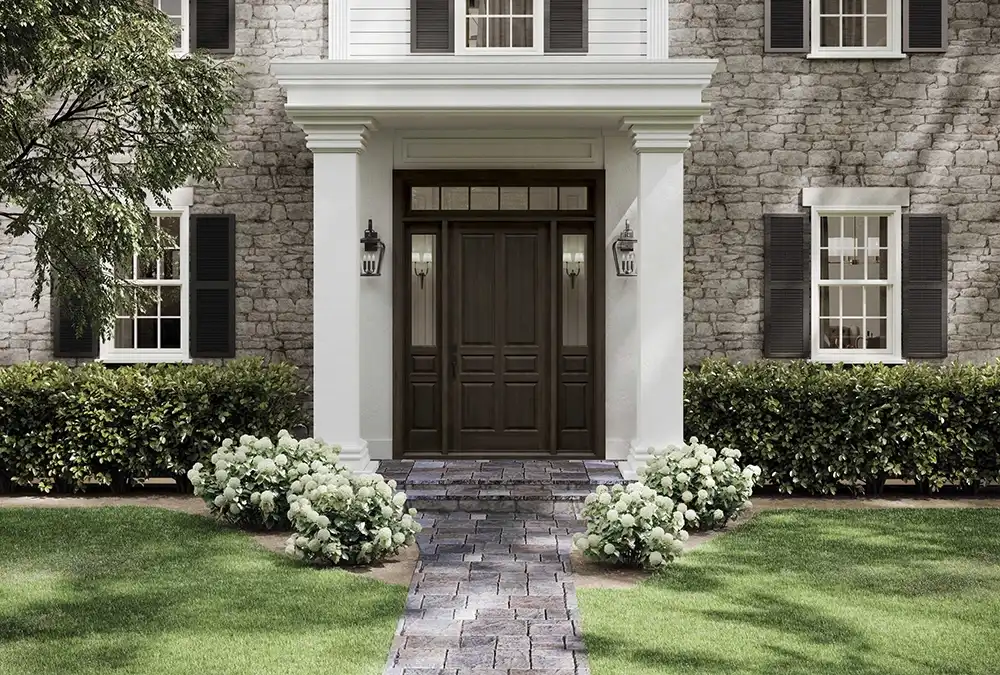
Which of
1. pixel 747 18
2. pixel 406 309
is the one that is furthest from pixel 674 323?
pixel 747 18

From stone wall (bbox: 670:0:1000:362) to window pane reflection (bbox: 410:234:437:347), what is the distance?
285cm

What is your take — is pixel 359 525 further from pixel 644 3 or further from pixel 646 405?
pixel 644 3

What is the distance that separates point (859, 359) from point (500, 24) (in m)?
5.45

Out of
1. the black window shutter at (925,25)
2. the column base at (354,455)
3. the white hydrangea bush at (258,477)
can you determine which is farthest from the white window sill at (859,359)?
the white hydrangea bush at (258,477)

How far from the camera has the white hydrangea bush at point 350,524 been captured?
7332 mm

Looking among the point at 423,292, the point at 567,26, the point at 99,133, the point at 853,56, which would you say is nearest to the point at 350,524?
the point at 99,133

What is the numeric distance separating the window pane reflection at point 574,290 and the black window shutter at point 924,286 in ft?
11.6

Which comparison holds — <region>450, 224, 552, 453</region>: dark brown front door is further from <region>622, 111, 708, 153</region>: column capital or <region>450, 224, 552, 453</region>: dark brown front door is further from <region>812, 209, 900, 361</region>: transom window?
<region>812, 209, 900, 361</region>: transom window

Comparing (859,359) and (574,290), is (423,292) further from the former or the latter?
(859,359)

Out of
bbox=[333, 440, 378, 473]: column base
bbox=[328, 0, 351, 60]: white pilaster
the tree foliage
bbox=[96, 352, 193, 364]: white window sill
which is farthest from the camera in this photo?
bbox=[96, 352, 193, 364]: white window sill

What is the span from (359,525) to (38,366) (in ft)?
16.6

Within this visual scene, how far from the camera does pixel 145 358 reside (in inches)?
445

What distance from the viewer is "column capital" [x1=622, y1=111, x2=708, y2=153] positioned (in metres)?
10.1

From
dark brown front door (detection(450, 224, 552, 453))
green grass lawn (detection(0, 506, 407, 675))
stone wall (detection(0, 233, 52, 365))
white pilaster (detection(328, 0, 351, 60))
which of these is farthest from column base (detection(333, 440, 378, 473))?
white pilaster (detection(328, 0, 351, 60))
